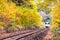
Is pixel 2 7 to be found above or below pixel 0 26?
above

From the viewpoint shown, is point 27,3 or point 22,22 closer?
point 22,22

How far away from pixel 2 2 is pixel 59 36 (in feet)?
38.6

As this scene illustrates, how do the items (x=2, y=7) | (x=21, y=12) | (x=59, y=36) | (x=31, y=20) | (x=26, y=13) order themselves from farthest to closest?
(x=31, y=20) → (x=26, y=13) → (x=21, y=12) → (x=2, y=7) → (x=59, y=36)

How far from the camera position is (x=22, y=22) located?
35156mm

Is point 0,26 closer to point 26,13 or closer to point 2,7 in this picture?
point 2,7

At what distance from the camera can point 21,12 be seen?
113 ft

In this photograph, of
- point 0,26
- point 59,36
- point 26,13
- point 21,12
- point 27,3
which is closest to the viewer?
point 59,36

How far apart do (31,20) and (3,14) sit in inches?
546

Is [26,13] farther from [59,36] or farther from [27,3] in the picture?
[59,36]

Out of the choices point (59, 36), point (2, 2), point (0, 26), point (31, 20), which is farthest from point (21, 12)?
point (59, 36)

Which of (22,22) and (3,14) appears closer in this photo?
(3,14)

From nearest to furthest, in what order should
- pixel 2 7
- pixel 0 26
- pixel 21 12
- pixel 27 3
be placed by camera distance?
pixel 0 26
pixel 2 7
pixel 21 12
pixel 27 3

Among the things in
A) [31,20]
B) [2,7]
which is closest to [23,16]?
[31,20]

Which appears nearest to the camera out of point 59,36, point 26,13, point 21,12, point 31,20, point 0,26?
point 59,36
